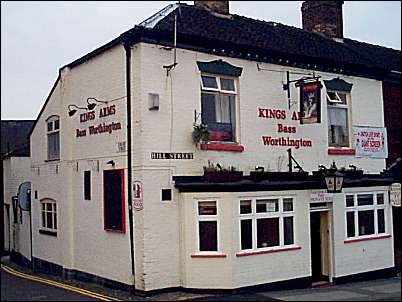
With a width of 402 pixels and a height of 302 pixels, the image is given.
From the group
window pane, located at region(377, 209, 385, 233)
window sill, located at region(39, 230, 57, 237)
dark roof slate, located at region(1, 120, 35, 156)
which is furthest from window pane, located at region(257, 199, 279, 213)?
dark roof slate, located at region(1, 120, 35, 156)

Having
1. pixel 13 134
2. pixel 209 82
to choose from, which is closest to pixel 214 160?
pixel 209 82

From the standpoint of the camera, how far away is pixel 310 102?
52.1 feet

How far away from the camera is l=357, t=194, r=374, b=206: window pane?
17.4 metres

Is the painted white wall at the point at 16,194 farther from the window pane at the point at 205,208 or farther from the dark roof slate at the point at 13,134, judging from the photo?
the window pane at the point at 205,208

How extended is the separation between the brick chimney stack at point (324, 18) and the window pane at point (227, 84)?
7780mm

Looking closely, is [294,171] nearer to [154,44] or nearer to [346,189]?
[346,189]

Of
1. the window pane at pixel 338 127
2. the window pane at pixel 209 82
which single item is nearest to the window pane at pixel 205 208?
the window pane at pixel 209 82

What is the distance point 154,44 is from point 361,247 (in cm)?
843

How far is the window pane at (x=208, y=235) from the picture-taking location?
1419 cm

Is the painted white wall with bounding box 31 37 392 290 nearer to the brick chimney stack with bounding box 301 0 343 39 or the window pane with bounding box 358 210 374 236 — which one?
the window pane with bounding box 358 210 374 236

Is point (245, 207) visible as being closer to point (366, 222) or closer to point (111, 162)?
point (111, 162)

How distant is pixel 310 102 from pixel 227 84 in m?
2.32

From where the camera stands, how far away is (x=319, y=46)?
744 inches

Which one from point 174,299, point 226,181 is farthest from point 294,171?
point 174,299
